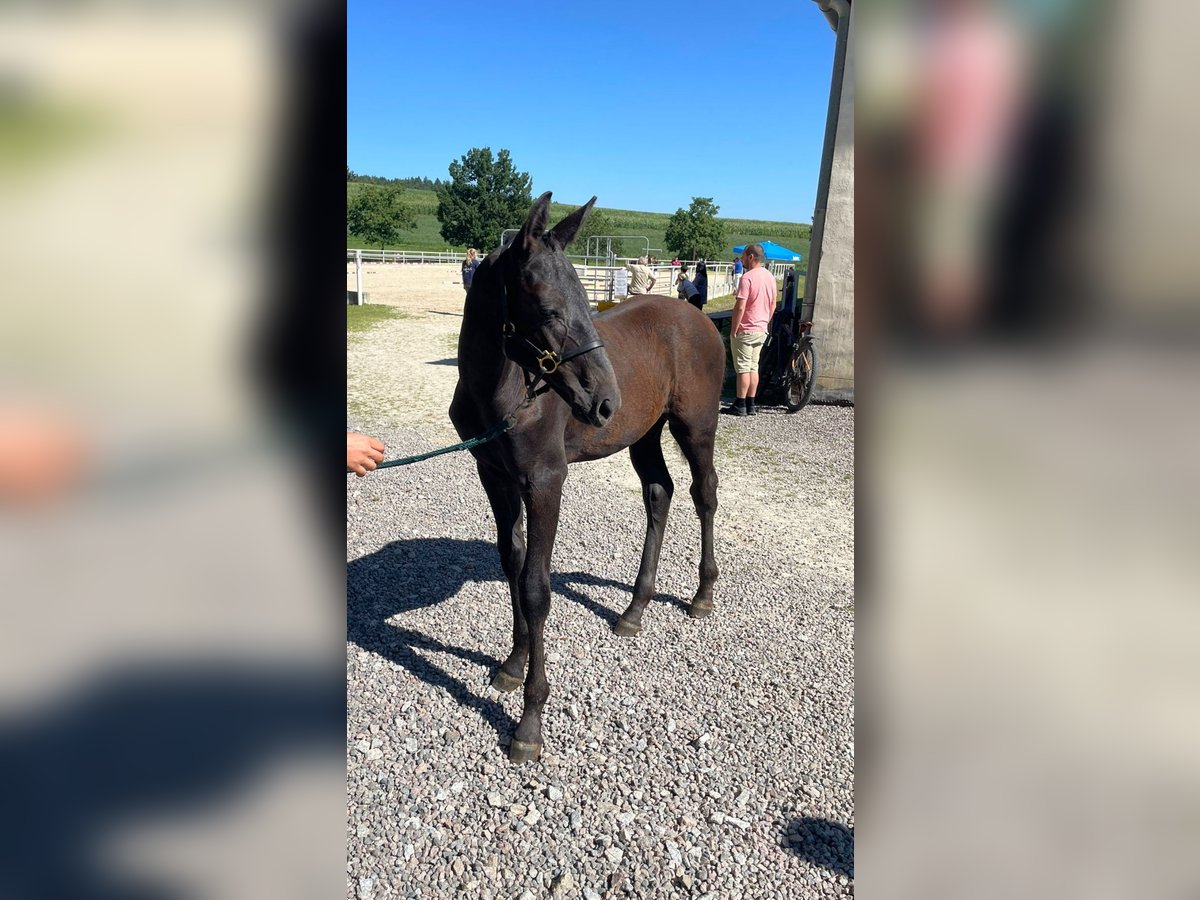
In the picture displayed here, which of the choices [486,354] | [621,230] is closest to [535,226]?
[486,354]

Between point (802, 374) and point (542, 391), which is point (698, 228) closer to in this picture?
point (802, 374)

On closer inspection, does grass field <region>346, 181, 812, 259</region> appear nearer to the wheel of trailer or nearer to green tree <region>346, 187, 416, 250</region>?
green tree <region>346, 187, 416, 250</region>

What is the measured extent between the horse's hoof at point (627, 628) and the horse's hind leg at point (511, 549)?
2.56 feet

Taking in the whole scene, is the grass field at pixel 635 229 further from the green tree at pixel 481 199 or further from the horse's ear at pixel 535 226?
the horse's ear at pixel 535 226

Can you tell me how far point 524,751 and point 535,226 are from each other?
7.15 ft

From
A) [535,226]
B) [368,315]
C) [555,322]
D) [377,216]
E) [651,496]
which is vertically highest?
[377,216]

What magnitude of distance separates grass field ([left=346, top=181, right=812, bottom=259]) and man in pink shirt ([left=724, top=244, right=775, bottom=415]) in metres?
61.2

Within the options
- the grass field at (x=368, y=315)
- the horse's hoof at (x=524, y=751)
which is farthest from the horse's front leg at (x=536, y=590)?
the grass field at (x=368, y=315)

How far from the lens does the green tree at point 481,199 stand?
232 feet

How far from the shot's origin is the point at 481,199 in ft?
237

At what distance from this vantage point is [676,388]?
4.50m
